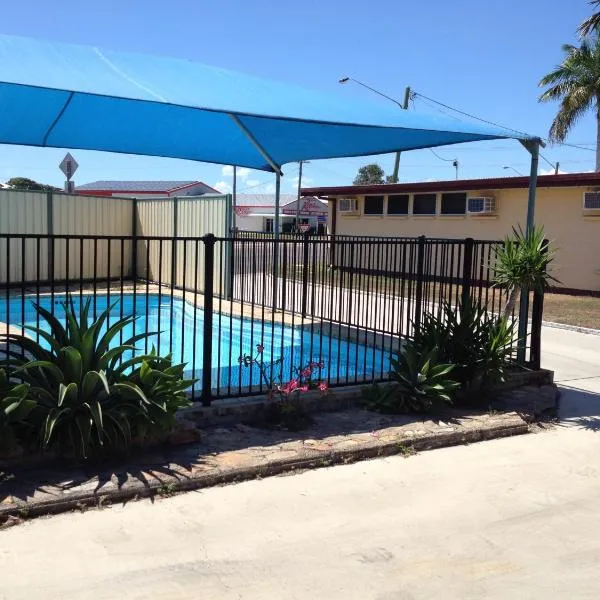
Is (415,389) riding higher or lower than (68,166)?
lower

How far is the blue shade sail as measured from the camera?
6070 mm

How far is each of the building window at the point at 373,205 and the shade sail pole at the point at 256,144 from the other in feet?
40.0

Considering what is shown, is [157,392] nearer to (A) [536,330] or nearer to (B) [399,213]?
(A) [536,330]

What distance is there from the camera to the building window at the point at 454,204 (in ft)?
69.3

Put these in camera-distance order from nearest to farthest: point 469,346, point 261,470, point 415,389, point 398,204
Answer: point 261,470
point 415,389
point 469,346
point 398,204

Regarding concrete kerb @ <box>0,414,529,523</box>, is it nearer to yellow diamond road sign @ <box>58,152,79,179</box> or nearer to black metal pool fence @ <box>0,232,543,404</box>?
black metal pool fence @ <box>0,232,543,404</box>

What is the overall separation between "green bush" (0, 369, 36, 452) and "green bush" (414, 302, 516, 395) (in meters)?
3.90

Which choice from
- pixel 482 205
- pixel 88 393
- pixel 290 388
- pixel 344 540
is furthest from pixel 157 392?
pixel 482 205

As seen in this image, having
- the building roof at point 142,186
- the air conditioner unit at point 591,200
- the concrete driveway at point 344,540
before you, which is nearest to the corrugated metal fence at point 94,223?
the air conditioner unit at point 591,200

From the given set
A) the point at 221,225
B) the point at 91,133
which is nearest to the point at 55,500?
the point at 91,133

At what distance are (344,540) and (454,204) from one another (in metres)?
18.5

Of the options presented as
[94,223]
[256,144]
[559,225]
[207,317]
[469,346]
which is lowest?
[469,346]

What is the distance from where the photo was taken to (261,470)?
506 centimetres

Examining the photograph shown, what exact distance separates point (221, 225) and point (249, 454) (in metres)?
10.2
